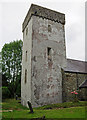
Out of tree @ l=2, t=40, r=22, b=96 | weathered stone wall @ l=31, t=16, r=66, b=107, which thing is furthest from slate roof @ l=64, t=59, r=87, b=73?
tree @ l=2, t=40, r=22, b=96

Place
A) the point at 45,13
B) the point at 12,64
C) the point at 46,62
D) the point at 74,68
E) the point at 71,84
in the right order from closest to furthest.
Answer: the point at 46,62 → the point at 71,84 → the point at 45,13 → the point at 74,68 → the point at 12,64

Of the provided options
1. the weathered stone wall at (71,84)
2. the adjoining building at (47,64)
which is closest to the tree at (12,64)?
the adjoining building at (47,64)

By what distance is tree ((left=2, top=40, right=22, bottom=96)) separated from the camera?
990 inches

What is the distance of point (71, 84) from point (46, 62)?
4253 millimetres

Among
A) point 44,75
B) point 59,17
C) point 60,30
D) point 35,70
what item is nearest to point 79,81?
point 44,75

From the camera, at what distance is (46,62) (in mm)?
14758

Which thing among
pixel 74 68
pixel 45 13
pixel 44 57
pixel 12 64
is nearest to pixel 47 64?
pixel 44 57

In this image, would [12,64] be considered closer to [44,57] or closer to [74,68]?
[44,57]

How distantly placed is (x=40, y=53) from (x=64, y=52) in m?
4.04

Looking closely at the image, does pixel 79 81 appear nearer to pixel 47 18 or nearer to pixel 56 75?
pixel 56 75

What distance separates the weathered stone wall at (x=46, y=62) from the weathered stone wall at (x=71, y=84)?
0.65 meters

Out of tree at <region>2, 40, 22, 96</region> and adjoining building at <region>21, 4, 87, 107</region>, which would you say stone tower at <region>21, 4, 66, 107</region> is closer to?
adjoining building at <region>21, 4, 87, 107</region>

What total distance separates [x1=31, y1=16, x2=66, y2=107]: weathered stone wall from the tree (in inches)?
464

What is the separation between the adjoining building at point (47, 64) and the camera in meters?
13.5
